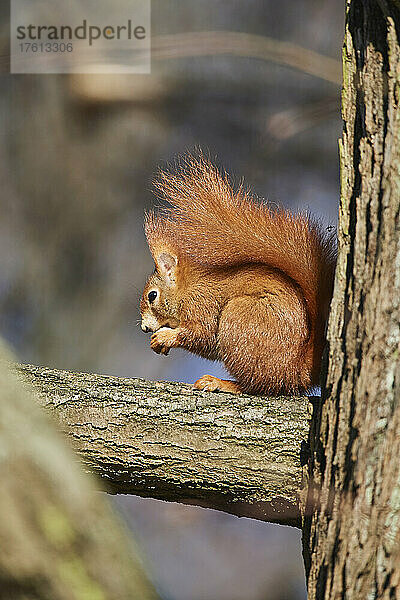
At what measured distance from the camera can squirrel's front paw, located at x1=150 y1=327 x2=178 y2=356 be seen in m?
1.67

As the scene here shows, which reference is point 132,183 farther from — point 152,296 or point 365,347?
point 365,347

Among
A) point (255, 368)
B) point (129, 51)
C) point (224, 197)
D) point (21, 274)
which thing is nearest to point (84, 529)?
point (255, 368)

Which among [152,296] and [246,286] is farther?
[152,296]

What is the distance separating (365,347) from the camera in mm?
953

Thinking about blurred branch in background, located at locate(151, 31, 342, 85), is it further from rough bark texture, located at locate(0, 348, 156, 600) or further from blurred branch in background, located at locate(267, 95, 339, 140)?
rough bark texture, located at locate(0, 348, 156, 600)

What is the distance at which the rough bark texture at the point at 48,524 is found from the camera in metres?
0.49

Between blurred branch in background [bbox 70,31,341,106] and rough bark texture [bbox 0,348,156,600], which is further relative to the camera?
blurred branch in background [bbox 70,31,341,106]

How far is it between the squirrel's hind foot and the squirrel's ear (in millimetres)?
434

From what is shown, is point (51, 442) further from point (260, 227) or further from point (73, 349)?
point (73, 349)

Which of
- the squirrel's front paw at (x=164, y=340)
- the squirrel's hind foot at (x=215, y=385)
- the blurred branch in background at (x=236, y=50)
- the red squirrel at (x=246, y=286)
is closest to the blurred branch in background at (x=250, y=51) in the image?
the blurred branch in background at (x=236, y=50)

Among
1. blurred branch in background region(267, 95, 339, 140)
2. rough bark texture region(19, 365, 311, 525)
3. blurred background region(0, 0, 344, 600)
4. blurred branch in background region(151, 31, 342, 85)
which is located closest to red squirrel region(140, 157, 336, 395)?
rough bark texture region(19, 365, 311, 525)

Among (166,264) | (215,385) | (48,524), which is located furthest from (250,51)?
(48,524)

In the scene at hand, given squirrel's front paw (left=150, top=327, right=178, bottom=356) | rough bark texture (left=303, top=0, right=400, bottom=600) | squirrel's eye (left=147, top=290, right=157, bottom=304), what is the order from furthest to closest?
squirrel's eye (left=147, top=290, right=157, bottom=304), squirrel's front paw (left=150, top=327, right=178, bottom=356), rough bark texture (left=303, top=0, right=400, bottom=600)

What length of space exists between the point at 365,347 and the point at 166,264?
3.11 feet
